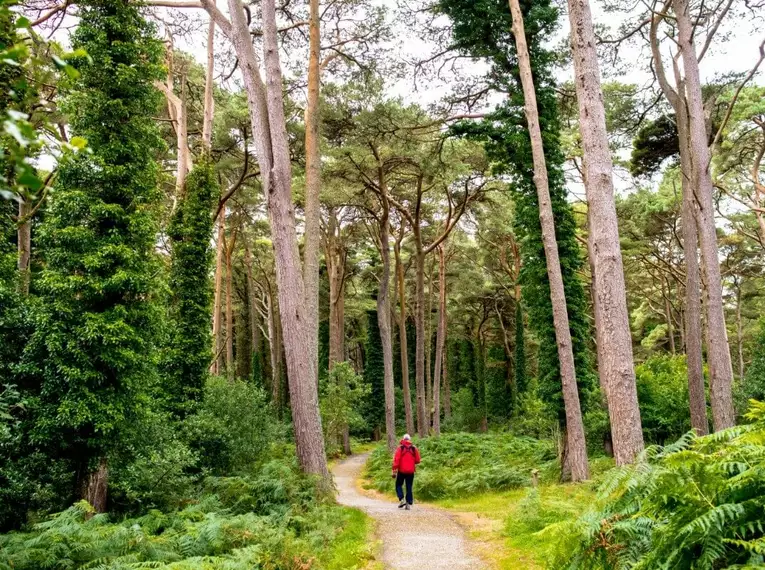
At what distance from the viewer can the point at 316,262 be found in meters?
11.6

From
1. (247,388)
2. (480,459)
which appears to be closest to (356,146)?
(247,388)

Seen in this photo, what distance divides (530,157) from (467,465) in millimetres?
9703

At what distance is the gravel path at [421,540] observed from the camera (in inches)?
261

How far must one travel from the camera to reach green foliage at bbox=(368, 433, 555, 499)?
13.0 meters

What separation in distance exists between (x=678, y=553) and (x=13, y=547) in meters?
5.64

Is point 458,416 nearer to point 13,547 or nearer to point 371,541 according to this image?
point 371,541

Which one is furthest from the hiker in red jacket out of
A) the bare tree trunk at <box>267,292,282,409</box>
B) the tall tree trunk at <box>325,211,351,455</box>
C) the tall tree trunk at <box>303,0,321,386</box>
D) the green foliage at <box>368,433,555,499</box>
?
the bare tree trunk at <box>267,292,282,409</box>

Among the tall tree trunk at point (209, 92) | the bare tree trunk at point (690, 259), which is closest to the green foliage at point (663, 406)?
the bare tree trunk at point (690, 259)

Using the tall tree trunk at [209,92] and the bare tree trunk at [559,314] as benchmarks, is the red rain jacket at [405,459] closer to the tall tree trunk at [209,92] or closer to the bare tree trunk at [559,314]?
the bare tree trunk at [559,314]

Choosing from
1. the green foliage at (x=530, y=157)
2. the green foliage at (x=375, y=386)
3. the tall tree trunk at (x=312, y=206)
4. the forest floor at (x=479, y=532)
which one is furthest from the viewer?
the green foliage at (x=375, y=386)

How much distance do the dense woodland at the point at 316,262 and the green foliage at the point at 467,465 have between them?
12 centimetres

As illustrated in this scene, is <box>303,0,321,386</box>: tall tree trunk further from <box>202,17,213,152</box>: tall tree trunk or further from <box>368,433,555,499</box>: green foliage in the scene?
<box>368,433,555,499</box>: green foliage

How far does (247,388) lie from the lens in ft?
42.3

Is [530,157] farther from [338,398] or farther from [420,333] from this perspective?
[420,333]
